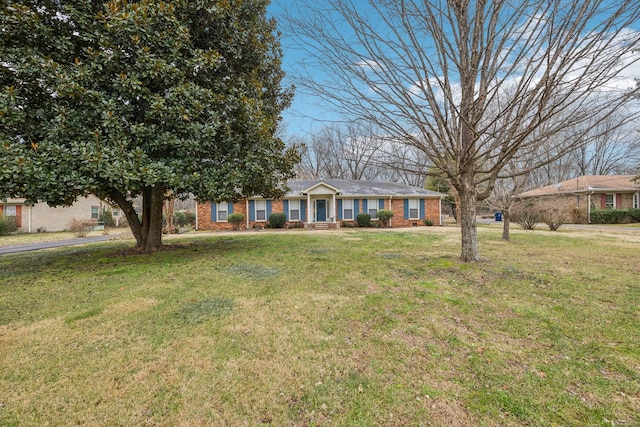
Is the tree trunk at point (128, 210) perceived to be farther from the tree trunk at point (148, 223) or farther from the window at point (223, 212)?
the window at point (223, 212)

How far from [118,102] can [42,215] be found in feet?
79.7

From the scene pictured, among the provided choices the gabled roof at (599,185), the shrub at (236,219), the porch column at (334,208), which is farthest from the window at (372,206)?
the gabled roof at (599,185)

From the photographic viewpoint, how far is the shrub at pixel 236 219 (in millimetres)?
19438

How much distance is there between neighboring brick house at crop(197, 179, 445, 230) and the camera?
789 inches

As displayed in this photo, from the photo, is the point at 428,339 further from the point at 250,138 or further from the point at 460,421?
the point at 250,138

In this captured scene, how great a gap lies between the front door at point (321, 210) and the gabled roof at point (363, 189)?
1.33m

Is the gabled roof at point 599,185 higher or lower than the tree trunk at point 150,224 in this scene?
higher

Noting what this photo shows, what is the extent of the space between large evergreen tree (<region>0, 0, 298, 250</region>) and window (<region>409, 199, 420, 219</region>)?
1681 centimetres

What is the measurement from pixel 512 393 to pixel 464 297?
2.15m

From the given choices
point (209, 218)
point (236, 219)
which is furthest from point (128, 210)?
point (209, 218)

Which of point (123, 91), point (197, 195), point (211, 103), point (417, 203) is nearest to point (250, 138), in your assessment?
point (211, 103)

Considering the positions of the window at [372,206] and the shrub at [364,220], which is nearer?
the shrub at [364,220]

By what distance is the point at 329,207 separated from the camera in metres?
21.3

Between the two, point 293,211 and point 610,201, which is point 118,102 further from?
point 610,201
